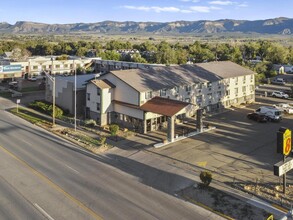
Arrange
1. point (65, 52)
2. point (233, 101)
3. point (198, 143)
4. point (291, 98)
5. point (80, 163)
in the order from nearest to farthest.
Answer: point (80, 163), point (198, 143), point (233, 101), point (291, 98), point (65, 52)

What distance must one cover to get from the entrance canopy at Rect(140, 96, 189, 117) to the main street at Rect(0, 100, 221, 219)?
10.2m

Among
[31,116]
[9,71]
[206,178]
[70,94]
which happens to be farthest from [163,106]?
[9,71]

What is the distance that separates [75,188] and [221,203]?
41.0ft

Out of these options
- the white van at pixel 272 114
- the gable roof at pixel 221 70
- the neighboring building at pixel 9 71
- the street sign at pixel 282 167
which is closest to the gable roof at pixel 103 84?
the gable roof at pixel 221 70

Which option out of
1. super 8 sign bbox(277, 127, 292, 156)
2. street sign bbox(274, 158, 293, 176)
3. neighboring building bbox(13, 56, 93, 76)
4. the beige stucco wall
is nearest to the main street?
street sign bbox(274, 158, 293, 176)

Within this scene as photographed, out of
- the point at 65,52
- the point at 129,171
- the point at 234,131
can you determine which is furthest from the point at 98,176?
the point at 65,52

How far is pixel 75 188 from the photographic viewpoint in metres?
28.5

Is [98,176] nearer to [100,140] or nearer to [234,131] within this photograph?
[100,140]

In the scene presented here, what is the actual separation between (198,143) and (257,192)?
14.4 m

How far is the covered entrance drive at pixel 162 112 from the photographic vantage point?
42406mm

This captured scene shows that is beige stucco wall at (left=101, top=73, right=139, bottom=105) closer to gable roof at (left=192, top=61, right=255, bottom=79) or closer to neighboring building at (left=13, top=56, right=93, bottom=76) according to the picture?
gable roof at (left=192, top=61, right=255, bottom=79)

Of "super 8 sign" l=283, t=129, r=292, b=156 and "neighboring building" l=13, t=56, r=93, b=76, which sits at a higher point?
"neighboring building" l=13, t=56, r=93, b=76

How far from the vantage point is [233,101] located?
214 feet

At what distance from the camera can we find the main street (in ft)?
80.4
